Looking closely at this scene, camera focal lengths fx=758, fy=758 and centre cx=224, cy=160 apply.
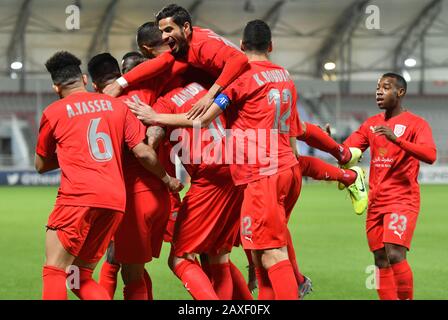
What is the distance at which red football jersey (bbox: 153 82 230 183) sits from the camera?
611 cm

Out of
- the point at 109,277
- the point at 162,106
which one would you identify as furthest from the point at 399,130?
the point at 109,277

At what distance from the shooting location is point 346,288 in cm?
852

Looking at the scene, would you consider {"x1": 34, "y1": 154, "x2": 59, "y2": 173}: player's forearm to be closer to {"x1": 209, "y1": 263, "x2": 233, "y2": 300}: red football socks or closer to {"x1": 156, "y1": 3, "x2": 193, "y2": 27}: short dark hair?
{"x1": 156, "y1": 3, "x2": 193, "y2": 27}: short dark hair

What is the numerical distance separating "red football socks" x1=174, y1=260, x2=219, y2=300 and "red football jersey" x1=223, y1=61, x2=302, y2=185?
775mm

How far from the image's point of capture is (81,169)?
5.45 metres

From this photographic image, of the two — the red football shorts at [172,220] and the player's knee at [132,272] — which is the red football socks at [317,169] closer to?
the red football shorts at [172,220]

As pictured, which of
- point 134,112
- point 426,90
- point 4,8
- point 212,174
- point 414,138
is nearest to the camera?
point 134,112

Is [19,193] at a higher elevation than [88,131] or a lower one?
lower

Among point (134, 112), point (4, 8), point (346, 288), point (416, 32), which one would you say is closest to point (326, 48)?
point (416, 32)

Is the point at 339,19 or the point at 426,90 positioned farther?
the point at 426,90

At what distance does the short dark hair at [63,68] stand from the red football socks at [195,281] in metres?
1.71

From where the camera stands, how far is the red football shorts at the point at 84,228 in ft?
17.6

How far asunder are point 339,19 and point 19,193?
2054cm

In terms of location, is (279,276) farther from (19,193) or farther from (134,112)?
(19,193)
